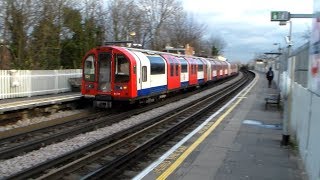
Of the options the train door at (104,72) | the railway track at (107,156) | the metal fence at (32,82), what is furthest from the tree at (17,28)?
the railway track at (107,156)

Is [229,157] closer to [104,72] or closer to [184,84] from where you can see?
[104,72]

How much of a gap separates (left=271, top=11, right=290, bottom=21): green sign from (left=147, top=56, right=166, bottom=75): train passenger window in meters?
8.94

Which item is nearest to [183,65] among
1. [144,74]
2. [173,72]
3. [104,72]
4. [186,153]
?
[173,72]

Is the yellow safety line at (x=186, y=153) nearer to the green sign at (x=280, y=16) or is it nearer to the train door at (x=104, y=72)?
the green sign at (x=280, y=16)

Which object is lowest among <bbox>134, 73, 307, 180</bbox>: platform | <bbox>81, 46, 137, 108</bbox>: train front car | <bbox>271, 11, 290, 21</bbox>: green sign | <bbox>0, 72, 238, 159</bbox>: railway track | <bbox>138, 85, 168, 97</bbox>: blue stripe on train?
<bbox>0, 72, 238, 159</bbox>: railway track

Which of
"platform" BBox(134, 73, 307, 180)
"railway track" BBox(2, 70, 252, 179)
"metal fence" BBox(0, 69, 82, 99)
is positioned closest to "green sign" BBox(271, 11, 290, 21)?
"platform" BBox(134, 73, 307, 180)

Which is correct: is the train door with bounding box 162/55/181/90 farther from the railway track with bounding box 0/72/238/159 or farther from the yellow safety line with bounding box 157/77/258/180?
the yellow safety line with bounding box 157/77/258/180

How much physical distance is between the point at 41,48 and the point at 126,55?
1047 centimetres

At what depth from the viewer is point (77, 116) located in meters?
17.9

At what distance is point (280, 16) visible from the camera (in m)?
13.0

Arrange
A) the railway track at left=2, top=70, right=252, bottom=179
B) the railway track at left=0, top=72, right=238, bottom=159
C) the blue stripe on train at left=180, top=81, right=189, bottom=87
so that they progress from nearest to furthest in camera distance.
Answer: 1. the railway track at left=2, top=70, right=252, bottom=179
2. the railway track at left=0, top=72, right=238, bottom=159
3. the blue stripe on train at left=180, top=81, right=189, bottom=87

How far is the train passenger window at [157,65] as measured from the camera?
71.6 ft

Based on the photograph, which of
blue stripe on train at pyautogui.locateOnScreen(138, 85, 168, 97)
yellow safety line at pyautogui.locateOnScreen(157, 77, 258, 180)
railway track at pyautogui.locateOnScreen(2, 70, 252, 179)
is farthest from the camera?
blue stripe on train at pyautogui.locateOnScreen(138, 85, 168, 97)

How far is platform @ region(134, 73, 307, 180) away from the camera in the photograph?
7.78 metres
